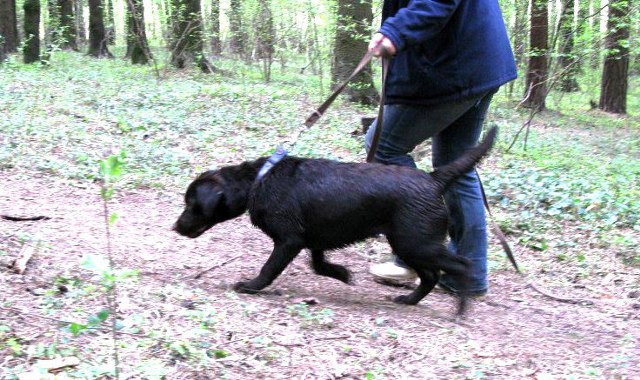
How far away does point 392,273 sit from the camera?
13.2 feet

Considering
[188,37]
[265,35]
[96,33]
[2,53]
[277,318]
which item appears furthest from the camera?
[96,33]

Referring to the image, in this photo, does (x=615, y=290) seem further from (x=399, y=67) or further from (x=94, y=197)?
(x=94, y=197)

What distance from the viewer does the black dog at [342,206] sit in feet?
11.2

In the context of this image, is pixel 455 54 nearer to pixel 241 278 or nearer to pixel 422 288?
pixel 422 288

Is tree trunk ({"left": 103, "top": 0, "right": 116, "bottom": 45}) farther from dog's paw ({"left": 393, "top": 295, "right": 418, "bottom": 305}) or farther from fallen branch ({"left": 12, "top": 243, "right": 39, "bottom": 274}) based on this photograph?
dog's paw ({"left": 393, "top": 295, "right": 418, "bottom": 305})

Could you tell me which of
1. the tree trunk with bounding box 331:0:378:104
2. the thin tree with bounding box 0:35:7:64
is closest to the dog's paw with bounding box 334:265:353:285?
the tree trunk with bounding box 331:0:378:104

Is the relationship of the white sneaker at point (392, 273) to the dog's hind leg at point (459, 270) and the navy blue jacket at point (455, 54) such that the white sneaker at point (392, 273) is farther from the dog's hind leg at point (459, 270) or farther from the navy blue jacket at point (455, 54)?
the navy blue jacket at point (455, 54)

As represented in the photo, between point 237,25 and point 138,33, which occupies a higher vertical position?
point 237,25

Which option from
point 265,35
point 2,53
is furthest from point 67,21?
point 265,35

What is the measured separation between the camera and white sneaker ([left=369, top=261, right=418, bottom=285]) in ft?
13.1

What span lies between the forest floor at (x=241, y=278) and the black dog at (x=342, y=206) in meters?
0.31

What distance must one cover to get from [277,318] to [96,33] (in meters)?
17.2

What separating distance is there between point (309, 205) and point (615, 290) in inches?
96.6

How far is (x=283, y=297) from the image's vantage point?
11.9 feet
